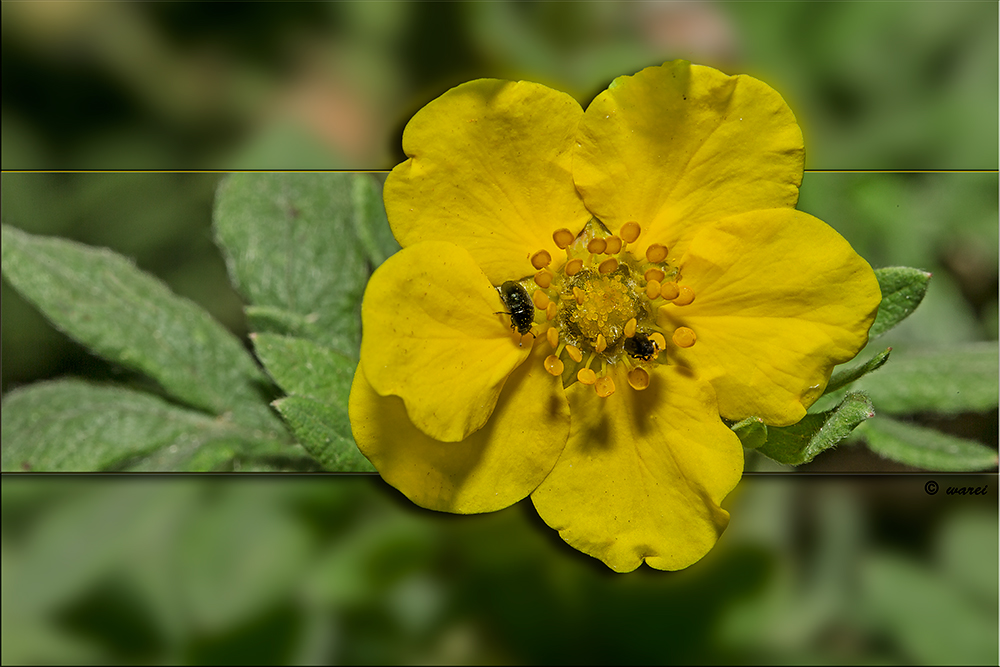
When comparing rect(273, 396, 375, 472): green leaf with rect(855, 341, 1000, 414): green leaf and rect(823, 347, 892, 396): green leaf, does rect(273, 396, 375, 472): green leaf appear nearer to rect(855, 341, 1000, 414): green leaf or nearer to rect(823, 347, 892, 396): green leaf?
rect(823, 347, 892, 396): green leaf

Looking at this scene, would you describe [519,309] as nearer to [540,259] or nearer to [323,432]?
[540,259]

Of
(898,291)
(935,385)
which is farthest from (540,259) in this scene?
(935,385)

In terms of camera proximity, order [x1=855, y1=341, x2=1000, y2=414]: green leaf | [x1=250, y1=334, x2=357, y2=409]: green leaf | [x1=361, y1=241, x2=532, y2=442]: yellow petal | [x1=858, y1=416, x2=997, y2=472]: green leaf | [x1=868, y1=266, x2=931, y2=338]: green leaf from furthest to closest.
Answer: [x1=855, y1=341, x2=1000, y2=414]: green leaf → [x1=858, y1=416, x2=997, y2=472]: green leaf → [x1=250, y1=334, x2=357, y2=409]: green leaf → [x1=868, y1=266, x2=931, y2=338]: green leaf → [x1=361, y1=241, x2=532, y2=442]: yellow petal

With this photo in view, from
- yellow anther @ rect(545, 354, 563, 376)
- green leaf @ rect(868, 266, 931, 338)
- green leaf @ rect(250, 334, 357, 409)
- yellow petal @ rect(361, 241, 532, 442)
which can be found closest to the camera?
yellow petal @ rect(361, 241, 532, 442)

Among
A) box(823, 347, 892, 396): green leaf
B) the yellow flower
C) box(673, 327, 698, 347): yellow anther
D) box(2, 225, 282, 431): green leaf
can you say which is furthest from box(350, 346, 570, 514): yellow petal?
box(2, 225, 282, 431): green leaf

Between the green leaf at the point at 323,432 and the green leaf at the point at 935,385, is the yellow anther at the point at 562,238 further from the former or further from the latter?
the green leaf at the point at 935,385

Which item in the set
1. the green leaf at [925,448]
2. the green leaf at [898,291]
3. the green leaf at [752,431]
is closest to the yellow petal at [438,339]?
the green leaf at [752,431]

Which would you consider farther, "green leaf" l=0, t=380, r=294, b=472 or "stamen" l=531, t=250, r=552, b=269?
"green leaf" l=0, t=380, r=294, b=472
